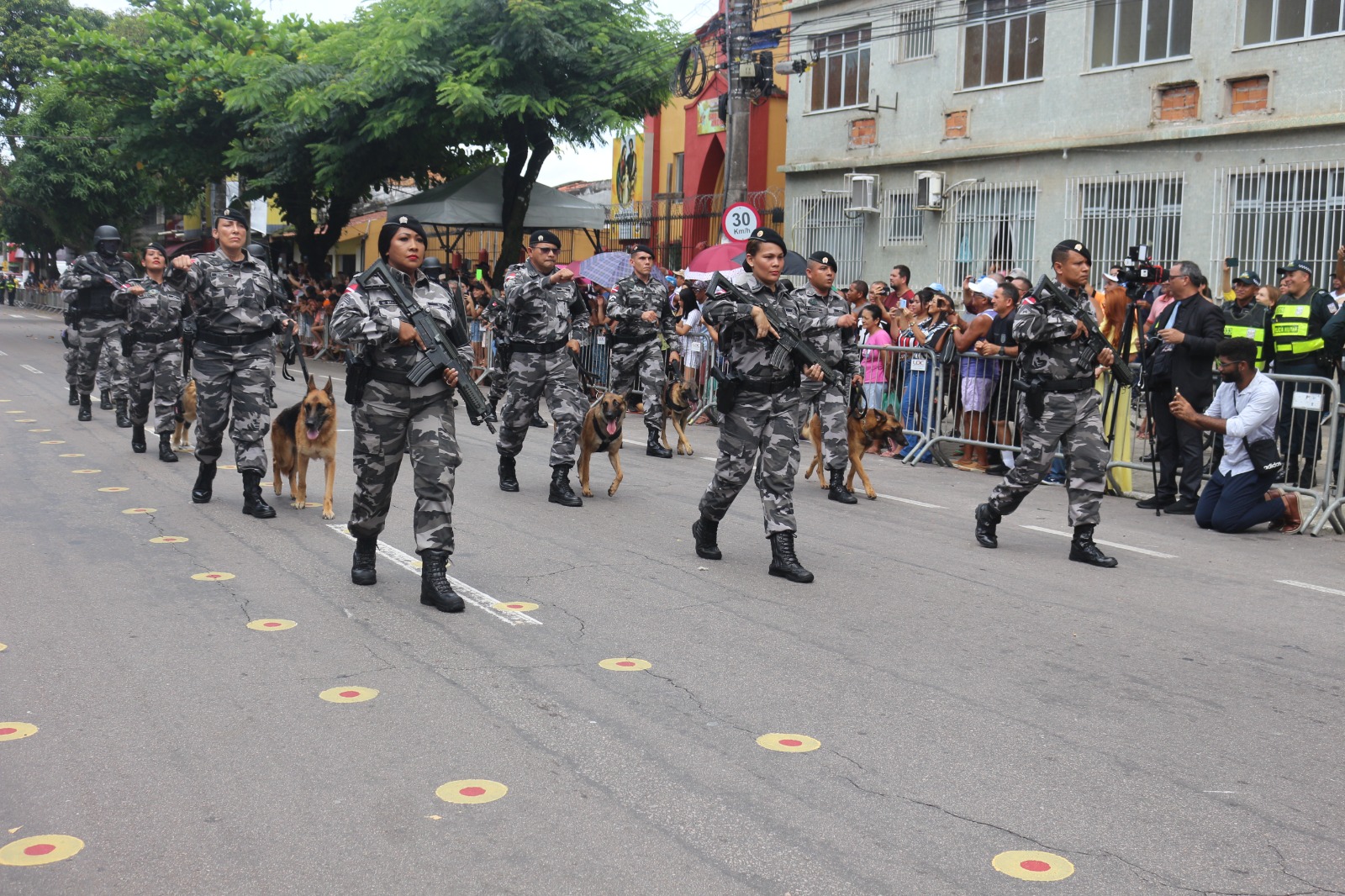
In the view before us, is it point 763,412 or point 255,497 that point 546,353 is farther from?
point 763,412

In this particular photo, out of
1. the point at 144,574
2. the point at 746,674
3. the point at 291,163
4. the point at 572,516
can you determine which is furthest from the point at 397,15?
the point at 746,674

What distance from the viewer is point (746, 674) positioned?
5383mm

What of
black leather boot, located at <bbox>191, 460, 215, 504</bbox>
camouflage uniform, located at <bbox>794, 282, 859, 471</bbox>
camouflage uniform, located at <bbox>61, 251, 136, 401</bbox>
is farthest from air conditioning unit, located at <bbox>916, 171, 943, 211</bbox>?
black leather boot, located at <bbox>191, 460, 215, 504</bbox>

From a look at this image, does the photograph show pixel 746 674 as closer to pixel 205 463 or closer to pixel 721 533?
pixel 721 533

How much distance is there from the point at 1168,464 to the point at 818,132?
14111 millimetres

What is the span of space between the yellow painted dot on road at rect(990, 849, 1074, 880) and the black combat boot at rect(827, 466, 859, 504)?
6.88 m

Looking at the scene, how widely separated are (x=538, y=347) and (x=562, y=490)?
111 cm

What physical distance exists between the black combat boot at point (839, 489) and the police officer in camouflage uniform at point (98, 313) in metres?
7.62

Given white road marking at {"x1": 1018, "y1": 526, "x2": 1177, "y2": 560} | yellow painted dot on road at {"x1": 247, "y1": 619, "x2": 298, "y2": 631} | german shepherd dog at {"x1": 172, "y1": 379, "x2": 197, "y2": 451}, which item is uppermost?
german shepherd dog at {"x1": 172, "y1": 379, "x2": 197, "y2": 451}

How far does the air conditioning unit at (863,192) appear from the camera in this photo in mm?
21953

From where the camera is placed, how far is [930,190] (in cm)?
2073

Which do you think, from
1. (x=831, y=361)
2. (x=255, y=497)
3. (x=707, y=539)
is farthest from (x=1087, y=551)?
(x=255, y=497)

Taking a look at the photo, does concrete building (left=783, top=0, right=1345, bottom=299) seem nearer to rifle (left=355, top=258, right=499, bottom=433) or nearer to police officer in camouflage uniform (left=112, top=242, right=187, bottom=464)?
police officer in camouflage uniform (left=112, top=242, right=187, bottom=464)

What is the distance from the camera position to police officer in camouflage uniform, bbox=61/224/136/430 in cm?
1392
